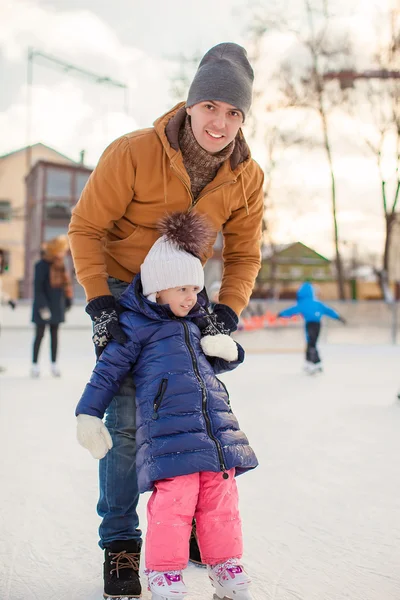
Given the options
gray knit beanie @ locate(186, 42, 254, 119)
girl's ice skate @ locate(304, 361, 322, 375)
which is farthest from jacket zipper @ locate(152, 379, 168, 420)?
girl's ice skate @ locate(304, 361, 322, 375)

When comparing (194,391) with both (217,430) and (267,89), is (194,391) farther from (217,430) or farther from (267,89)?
(267,89)

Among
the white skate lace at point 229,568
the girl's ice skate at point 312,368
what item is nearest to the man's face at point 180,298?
the white skate lace at point 229,568

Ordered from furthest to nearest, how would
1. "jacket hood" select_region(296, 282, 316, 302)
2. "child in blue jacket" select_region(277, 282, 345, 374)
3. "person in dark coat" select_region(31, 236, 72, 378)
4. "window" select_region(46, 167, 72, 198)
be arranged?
"window" select_region(46, 167, 72, 198), "jacket hood" select_region(296, 282, 316, 302), "child in blue jacket" select_region(277, 282, 345, 374), "person in dark coat" select_region(31, 236, 72, 378)

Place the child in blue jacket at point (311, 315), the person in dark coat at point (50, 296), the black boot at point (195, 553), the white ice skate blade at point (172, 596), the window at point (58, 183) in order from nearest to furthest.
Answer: the white ice skate blade at point (172, 596), the black boot at point (195, 553), the person in dark coat at point (50, 296), the child in blue jacket at point (311, 315), the window at point (58, 183)

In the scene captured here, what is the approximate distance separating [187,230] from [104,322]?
336 millimetres

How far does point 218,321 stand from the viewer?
1874 millimetres

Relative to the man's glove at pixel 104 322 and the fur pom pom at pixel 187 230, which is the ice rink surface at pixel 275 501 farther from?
the fur pom pom at pixel 187 230

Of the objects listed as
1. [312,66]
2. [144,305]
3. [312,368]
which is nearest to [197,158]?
[144,305]

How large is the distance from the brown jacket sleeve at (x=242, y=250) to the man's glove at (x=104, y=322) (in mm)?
385

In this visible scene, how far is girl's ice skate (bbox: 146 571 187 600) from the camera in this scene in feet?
4.94

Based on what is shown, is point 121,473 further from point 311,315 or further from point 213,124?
point 311,315

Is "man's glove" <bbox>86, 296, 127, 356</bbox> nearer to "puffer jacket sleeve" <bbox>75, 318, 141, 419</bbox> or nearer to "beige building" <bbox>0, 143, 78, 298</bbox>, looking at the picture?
"puffer jacket sleeve" <bbox>75, 318, 141, 419</bbox>

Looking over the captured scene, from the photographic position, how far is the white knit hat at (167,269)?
1.75 m

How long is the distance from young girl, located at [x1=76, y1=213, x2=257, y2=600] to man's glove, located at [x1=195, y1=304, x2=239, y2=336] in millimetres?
15
